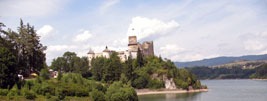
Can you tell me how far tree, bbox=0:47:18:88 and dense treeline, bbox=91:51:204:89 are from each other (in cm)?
3024

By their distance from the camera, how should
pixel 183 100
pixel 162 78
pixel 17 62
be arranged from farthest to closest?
pixel 162 78
pixel 183 100
pixel 17 62

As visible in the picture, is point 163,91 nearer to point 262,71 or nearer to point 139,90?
point 139,90

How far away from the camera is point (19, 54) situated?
47688 millimetres

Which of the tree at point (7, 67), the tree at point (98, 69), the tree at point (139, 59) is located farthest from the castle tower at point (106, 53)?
the tree at point (7, 67)

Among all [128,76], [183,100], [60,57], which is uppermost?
[60,57]

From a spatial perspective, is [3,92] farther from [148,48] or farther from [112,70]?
[148,48]

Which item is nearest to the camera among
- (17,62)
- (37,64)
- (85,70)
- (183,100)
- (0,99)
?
(0,99)

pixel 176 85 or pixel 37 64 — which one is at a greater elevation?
pixel 37 64

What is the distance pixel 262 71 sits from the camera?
188000mm

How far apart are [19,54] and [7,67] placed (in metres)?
5.57

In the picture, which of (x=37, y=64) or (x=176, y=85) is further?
(x=176, y=85)

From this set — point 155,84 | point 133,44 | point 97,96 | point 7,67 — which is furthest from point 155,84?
point 7,67

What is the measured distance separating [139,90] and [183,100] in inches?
737

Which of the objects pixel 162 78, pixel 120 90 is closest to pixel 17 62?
pixel 120 90
